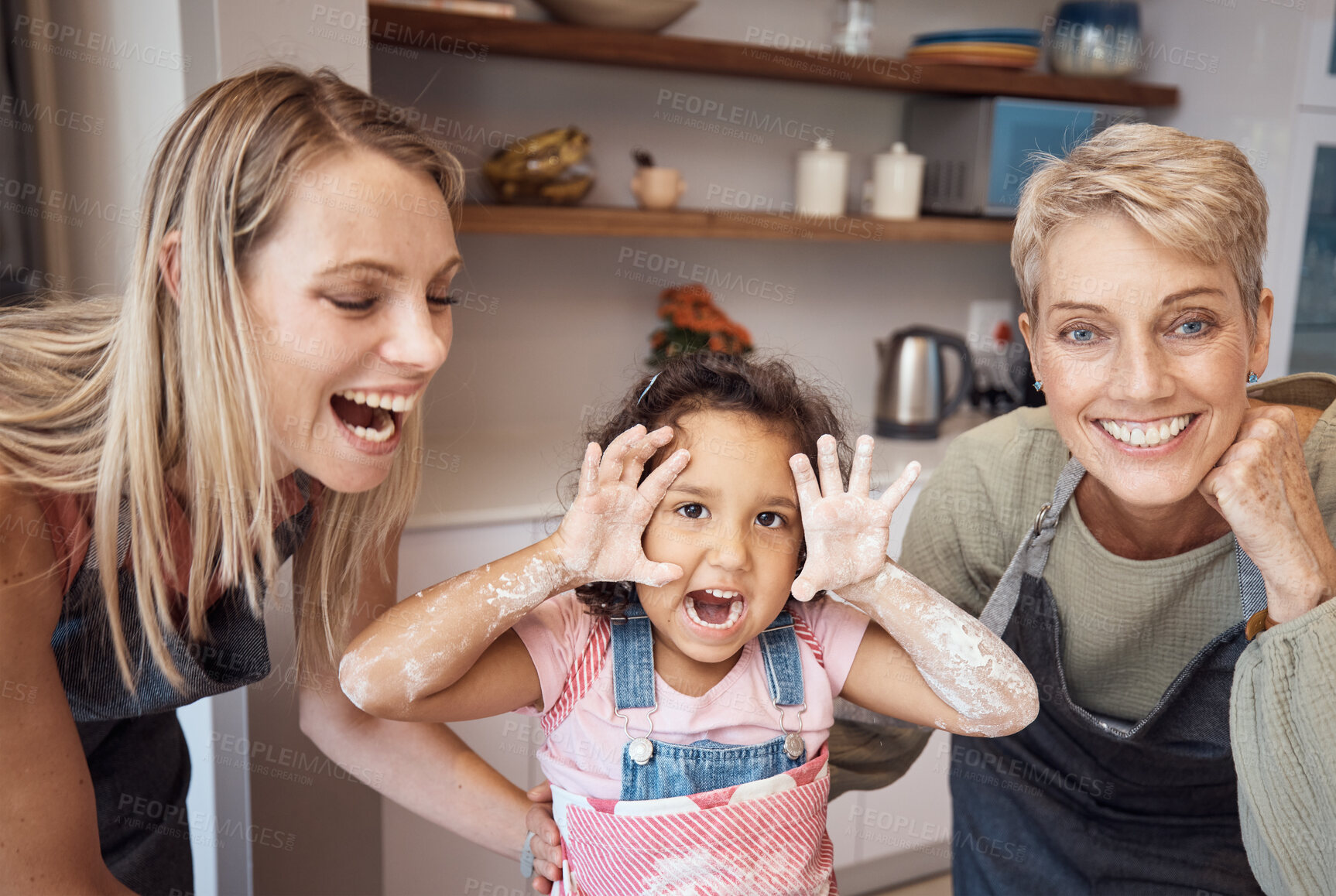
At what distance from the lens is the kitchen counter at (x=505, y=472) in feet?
6.32

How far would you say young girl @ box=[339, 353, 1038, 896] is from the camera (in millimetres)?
972

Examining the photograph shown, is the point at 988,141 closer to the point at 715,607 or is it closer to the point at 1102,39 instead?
the point at 1102,39

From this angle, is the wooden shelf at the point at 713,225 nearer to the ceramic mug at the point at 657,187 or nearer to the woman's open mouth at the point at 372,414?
A: the ceramic mug at the point at 657,187

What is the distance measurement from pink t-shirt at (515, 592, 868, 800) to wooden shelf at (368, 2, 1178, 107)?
4.17ft

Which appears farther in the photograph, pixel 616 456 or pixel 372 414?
pixel 372 414

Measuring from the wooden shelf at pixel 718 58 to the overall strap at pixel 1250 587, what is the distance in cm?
147

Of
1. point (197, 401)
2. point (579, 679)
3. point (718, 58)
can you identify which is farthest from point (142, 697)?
point (718, 58)

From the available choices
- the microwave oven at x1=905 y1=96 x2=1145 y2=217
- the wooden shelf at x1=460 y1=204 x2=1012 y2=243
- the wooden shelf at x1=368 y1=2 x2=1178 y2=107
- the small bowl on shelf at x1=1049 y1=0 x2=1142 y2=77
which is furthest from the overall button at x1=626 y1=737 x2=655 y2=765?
the small bowl on shelf at x1=1049 y1=0 x2=1142 y2=77

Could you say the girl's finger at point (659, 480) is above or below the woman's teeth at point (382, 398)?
below

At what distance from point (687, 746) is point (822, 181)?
1.78 metres

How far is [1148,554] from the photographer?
126cm

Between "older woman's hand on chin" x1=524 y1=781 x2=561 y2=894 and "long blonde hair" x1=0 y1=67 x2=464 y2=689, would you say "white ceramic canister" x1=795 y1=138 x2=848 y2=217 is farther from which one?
"older woman's hand on chin" x1=524 y1=781 x2=561 y2=894

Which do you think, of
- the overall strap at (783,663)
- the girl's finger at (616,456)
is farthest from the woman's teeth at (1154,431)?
the girl's finger at (616,456)

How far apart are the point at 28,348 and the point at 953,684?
0.96 metres
